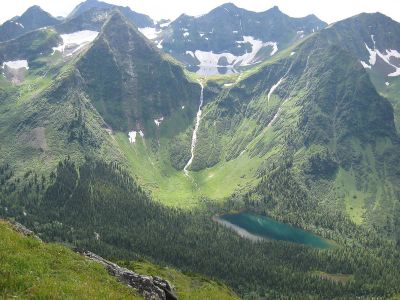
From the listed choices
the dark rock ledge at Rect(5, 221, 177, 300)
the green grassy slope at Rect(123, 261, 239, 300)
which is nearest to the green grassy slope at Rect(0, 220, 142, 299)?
the dark rock ledge at Rect(5, 221, 177, 300)

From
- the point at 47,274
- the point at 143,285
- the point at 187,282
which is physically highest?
the point at 47,274

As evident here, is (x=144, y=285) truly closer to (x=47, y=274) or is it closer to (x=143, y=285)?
(x=143, y=285)

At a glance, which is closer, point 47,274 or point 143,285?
point 47,274

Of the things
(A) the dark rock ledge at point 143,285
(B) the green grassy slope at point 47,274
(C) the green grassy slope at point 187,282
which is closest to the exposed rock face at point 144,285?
(A) the dark rock ledge at point 143,285

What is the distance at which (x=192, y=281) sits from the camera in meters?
165

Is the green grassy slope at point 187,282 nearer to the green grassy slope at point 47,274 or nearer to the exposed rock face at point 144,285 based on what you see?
the exposed rock face at point 144,285

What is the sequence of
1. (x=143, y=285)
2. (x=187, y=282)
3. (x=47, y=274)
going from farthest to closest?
(x=187, y=282) < (x=143, y=285) < (x=47, y=274)

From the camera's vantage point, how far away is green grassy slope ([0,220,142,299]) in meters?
30.5

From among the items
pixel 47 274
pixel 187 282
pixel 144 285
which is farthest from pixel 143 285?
pixel 187 282

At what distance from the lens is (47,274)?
113 ft

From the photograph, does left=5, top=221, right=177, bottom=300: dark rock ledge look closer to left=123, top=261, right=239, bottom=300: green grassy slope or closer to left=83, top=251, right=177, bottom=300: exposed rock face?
left=83, top=251, right=177, bottom=300: exposed rock face

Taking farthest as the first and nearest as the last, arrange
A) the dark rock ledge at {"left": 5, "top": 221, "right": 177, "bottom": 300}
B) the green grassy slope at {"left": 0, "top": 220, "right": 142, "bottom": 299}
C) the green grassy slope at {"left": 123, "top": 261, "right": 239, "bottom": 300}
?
the green grassy slope at {"left": 123, "top": 261, "right": 239, "bottom": 300}, the dark rock ledge at {"left": 5, "top": 221, "right": 177, "bottom": 300}, the green grassy slope at {"left": 0, "top": 220, "right": 142, "bottom": 299}

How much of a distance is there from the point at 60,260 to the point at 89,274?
2.88 meters

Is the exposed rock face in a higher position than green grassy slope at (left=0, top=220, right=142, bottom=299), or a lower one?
lower
